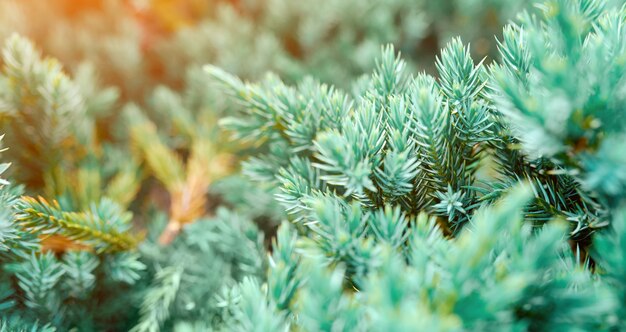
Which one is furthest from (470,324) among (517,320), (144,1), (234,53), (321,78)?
(144,1)

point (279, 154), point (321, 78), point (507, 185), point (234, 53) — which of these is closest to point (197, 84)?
point (234, 53)

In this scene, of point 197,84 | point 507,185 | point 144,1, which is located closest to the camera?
point 507,185

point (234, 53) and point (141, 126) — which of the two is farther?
point (234, 53)

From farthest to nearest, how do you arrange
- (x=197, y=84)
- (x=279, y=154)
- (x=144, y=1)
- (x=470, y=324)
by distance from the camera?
(x=144, y=1) < (x=197, y=84) < (x=279, y=154) < (x=470, y=324)

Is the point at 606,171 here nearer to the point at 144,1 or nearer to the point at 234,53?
the point at 234,53

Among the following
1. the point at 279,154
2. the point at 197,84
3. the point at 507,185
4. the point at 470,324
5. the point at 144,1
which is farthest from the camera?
the point at 144,1

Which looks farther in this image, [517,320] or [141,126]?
[141,126]

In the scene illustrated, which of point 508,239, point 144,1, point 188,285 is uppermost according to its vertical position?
point 144,1

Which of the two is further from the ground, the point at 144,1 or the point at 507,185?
the point at 144,1

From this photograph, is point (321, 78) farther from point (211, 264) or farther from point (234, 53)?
point (211, 264)
